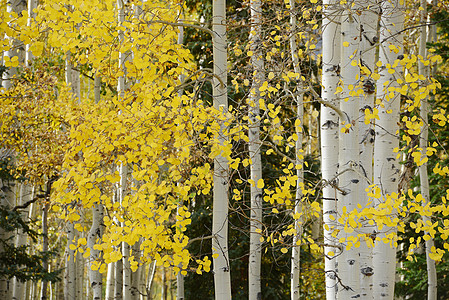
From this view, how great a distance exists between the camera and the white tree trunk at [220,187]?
13.6ft

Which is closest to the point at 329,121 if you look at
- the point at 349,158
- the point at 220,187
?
the point at 349,158

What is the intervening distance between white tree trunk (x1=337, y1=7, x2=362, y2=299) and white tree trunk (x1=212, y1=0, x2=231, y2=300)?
109 cm

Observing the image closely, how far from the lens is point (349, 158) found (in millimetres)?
3307

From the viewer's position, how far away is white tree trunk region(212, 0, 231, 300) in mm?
4156

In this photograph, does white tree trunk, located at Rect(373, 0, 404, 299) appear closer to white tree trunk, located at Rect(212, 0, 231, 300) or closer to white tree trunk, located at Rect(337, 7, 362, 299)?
white tree trunk, located at Rect(337, 7, 362, 299)

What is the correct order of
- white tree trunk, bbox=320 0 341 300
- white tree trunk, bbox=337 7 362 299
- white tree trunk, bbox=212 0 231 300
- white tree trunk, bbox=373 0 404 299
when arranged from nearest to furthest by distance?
1. white tree trunk, bbox=337 7 362 299
2. white tree trunk, bbox=320 0 341 300
3. white tree trunk, bbox=212 0 231 300
4. white tree trunk, bbox=373 0 404 299

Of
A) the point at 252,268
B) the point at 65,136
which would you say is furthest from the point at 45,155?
the point at 252,268

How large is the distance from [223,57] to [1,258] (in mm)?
5524

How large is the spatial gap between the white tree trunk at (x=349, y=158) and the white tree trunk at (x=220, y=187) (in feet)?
3.57

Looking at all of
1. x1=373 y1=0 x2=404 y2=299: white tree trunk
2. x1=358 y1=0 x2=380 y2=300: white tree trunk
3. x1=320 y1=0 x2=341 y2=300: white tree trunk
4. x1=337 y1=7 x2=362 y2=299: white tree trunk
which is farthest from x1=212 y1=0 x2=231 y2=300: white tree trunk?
x1=373 y1=0 x2=404 y2=299: white tree trunk

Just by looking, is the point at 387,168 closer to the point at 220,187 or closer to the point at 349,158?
the point at 349,158

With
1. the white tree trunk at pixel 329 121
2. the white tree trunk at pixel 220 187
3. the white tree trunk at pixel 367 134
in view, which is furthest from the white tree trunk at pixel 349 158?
the white tree trunk at pixel 220 187

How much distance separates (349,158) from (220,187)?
134cm

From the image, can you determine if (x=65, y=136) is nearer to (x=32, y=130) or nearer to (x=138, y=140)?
(x=32, y=130)
